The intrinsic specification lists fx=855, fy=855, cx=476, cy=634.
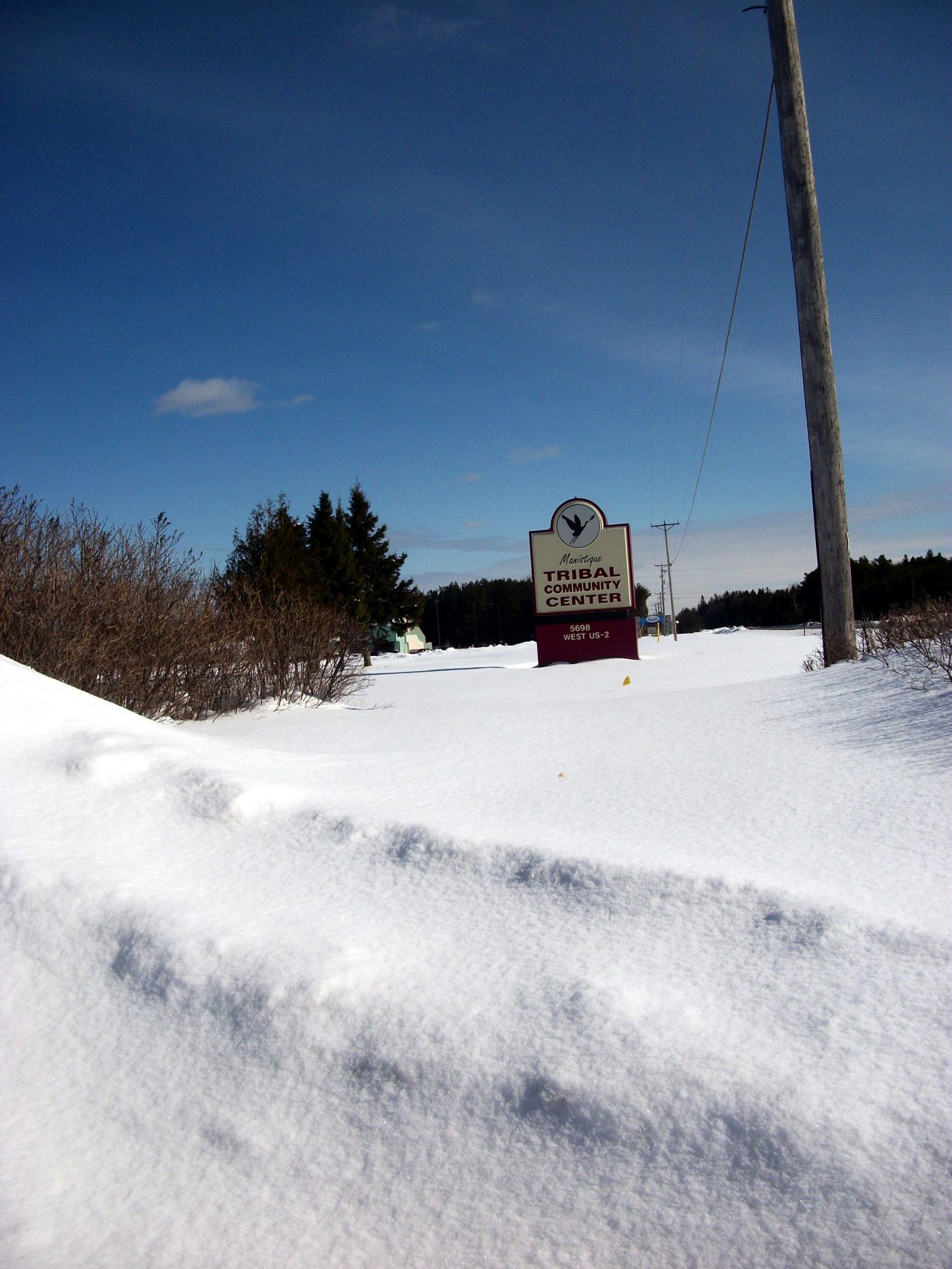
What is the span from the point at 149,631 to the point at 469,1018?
6.45m

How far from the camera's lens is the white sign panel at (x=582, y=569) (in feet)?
61.2

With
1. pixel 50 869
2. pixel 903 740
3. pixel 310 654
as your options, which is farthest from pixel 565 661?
pixel 50 869

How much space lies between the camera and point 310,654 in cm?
984

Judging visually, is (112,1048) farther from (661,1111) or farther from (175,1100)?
(661,1111)

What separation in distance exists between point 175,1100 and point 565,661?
1655 cm

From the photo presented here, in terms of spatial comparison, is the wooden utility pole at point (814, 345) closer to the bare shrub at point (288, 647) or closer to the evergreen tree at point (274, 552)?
the bare shrub at point (288, 647)

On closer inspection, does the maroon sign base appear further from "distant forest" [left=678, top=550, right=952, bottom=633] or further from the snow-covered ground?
the snow-covered ground

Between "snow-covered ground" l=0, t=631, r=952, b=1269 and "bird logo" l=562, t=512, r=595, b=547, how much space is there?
48.4 ft

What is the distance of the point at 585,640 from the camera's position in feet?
60.9

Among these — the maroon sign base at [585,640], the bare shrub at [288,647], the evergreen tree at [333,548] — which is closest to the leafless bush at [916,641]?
the bare shrub at [288,647]

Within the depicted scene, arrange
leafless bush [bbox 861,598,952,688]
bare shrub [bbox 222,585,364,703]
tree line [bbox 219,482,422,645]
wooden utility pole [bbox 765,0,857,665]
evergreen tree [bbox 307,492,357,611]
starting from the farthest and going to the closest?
evergreen tree [bbox 307,492,357,611] < tree line [bbox 219,482,422,645] < bare shrub [bbox 222,585,364,703] < wooden utility pole [bbox 765,0,857,665] < leafless bush [bbox 861,598,952,688]

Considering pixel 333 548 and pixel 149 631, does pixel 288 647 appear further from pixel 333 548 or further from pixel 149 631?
pixel 333 548

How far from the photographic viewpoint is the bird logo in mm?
18750

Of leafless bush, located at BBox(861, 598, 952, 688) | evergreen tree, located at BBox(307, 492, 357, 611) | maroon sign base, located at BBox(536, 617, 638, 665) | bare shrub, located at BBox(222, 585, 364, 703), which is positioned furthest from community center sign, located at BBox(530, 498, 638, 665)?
evergreen tree, located at BBox(307, 492, 357, 611)
